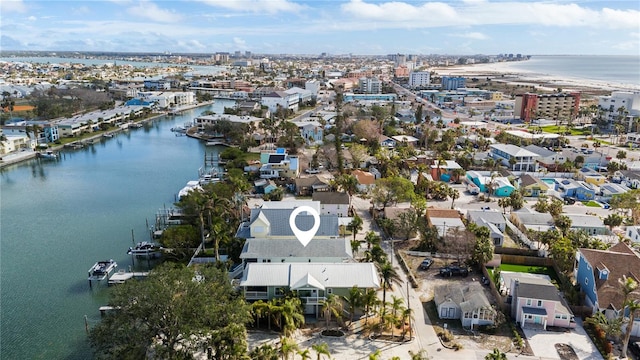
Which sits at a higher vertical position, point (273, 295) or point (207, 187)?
point (207, 187)

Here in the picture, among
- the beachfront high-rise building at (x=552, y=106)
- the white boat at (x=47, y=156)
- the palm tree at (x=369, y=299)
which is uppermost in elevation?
the beachfront high-rise building at (x=552, y=106)

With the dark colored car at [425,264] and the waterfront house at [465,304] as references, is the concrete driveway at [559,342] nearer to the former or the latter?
the waterfront house at [465,304]

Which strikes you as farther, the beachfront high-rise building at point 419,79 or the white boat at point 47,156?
the beachfront high-rise building at point 419,79

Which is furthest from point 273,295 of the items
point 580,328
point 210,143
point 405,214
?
point 210,143

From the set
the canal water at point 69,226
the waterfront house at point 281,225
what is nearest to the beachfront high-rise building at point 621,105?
the canal water at point 69,226

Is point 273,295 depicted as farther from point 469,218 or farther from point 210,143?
point 210,143

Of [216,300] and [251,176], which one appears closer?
[216,300]

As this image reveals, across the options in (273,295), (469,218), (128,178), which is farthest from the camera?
(128,178)

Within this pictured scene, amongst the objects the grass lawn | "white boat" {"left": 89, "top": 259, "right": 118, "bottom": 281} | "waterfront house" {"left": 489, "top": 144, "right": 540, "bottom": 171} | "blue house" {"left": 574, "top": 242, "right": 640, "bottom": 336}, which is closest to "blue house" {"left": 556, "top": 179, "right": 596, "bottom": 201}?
"waterfront house" {"left": 489, "top": 144, "right": 540, "bottom": 171}
